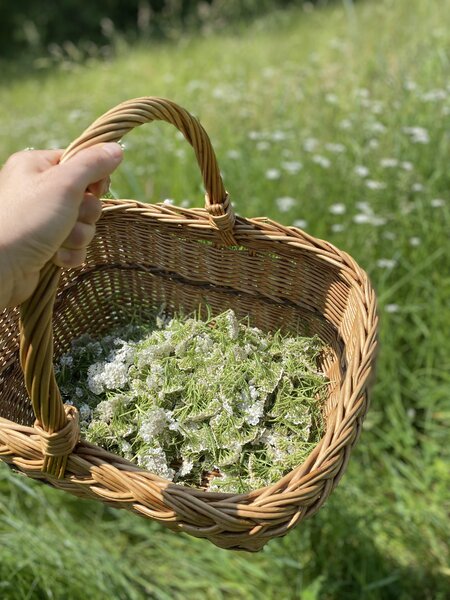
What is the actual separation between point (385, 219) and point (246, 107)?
1.14 m

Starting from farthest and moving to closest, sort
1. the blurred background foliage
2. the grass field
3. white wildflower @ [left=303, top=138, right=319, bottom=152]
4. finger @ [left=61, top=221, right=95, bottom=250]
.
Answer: the blurred background foliage
white wildflower @ [left=303, top=138, right=319, bottom=152]
the grass field
finger @ [left=61, top=221, right=95, bottom=250]

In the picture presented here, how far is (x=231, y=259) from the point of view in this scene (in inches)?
54.4

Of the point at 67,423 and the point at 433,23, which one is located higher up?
the point at 67,423

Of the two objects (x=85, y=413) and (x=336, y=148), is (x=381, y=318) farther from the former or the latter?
(x=85, y=413)

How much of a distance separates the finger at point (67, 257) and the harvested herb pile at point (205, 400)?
1.19 feet

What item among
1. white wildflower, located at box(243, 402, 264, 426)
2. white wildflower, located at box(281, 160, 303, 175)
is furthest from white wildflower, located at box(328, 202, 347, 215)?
white wildflower, located at box(243, 402, 264, 426)

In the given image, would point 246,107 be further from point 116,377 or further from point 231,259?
point 116,377

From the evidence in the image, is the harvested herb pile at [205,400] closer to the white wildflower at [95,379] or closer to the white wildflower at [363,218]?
the white wildflower at [95,379]

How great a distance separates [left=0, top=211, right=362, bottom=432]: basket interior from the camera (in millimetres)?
1282

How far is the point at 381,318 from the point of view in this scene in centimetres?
202

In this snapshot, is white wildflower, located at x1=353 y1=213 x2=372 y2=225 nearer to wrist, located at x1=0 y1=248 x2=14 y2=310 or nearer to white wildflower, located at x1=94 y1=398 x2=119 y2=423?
white wildflower, located at x1=94 y1=398 x2=119 y2=423

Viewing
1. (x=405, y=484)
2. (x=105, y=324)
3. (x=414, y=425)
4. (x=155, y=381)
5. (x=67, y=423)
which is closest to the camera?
(x=67, y=423)

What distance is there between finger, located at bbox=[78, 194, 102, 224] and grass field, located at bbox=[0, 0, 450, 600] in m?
0.85

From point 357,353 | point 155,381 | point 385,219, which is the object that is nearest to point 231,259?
point 155,381
